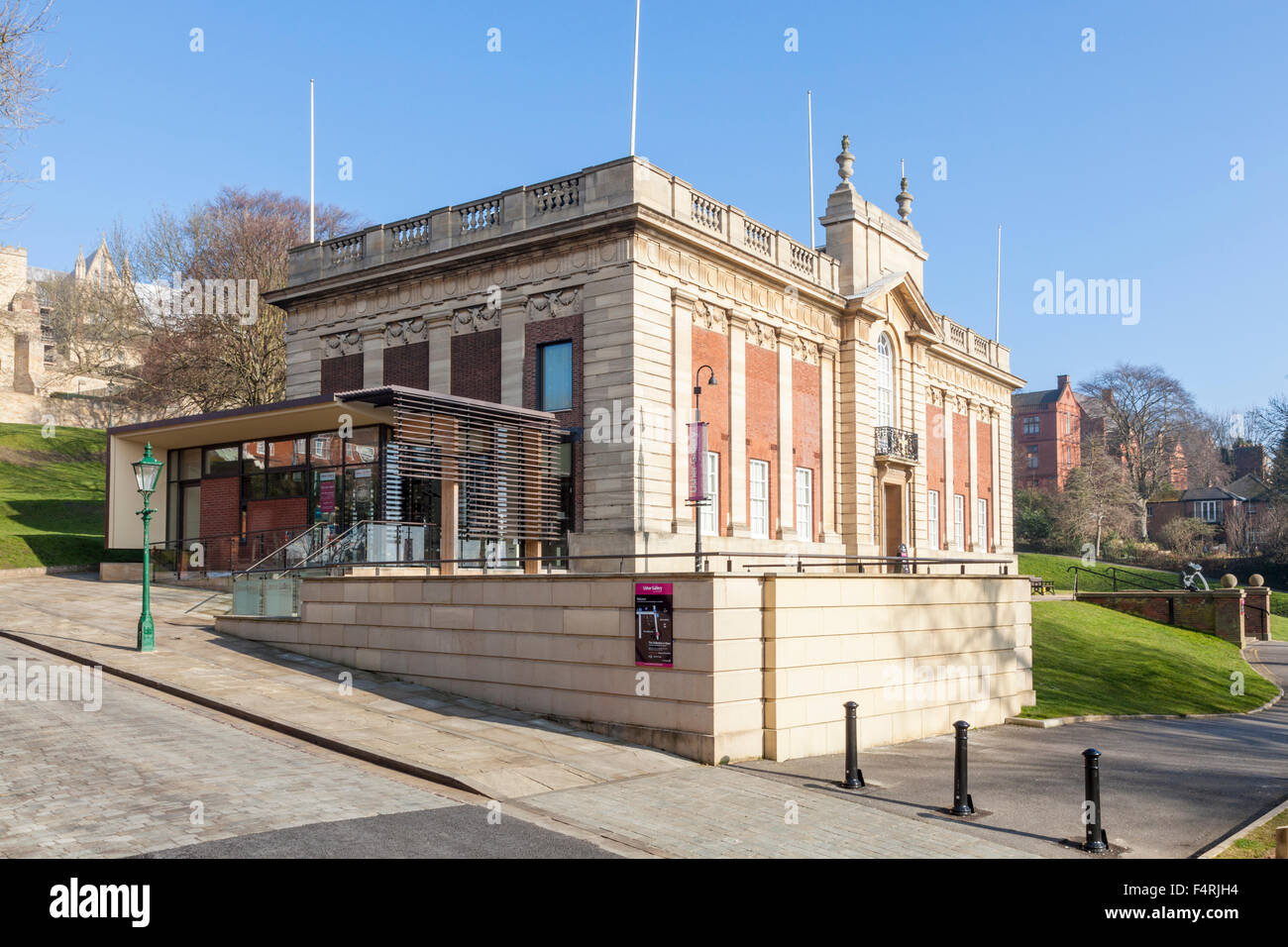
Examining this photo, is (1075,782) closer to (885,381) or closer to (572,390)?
(572,390)

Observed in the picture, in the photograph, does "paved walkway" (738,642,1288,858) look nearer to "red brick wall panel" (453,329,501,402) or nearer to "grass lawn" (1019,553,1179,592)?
"red brick wall panel" (453,329,501,402)

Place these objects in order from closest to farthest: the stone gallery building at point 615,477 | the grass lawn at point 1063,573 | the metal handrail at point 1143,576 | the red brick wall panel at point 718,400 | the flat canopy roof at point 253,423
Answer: the stone gallery building at point 615,477
the flat canopy roof at point 253,423
the red brick wall panel at point 718,400
the metal handrail at point 1143,576
the grass lawn at point 1063,573

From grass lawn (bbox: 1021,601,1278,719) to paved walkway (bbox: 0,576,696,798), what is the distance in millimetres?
11184

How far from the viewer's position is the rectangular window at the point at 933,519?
42688mm

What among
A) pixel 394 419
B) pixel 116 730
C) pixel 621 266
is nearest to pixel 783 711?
pixel 116 730

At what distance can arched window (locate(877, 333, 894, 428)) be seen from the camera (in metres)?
37.5

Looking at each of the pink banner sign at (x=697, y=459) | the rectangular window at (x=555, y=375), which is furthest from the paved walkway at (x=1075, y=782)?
the rectangular window at (x=555, y=375)

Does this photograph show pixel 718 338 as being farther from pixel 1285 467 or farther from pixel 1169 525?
pixel 1285 467

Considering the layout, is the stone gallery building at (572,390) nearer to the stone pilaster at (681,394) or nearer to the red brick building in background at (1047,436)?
the stone pilaster at (681,394)

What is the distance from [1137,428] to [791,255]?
6011cm

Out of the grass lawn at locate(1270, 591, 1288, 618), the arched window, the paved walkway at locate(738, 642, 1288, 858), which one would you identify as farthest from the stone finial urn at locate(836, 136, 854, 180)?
the grass lawn at locate(1270, 591, 1288, 618)

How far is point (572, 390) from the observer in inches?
1079

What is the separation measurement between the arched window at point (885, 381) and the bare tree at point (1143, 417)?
49.6 meters

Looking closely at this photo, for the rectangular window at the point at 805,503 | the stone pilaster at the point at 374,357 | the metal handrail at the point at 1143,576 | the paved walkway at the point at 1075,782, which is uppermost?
the stone pilaster at the point at 374,357
